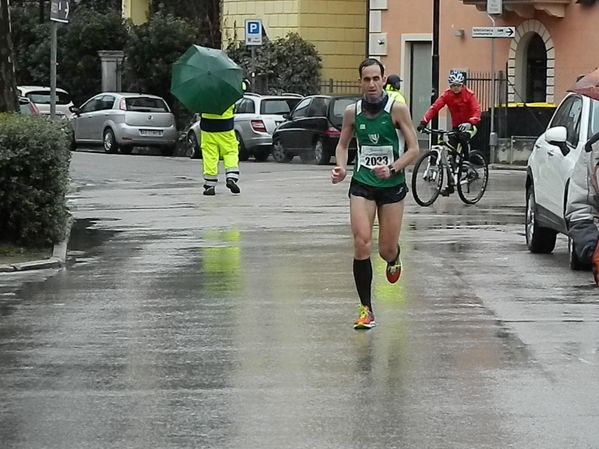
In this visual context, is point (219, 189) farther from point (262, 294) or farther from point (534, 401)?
point (534, 401)

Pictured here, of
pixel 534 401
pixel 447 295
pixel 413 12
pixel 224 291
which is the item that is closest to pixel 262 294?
pixel 224 291

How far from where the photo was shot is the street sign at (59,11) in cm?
2102

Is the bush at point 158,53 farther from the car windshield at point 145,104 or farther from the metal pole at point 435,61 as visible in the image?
the metal pole at point 435,61

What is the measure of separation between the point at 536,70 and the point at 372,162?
2837 centimetres

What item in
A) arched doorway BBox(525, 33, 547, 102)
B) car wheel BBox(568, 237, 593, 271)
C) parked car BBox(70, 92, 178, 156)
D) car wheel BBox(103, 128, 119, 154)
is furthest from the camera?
car wheel BBox(103, 128, 119, 154)

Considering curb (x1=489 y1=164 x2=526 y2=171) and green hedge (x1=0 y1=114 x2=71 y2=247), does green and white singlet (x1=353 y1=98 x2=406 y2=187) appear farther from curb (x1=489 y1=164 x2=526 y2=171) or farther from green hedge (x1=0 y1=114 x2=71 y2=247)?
curb (x1=489 y1=164 x2=526 y2=171)

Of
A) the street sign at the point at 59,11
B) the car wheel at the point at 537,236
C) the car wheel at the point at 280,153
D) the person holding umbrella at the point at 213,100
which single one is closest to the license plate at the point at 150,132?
the car wheel at the point at 280,153

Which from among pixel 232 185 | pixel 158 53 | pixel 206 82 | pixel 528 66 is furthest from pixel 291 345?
pixel 158 53

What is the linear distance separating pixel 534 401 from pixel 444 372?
92cm

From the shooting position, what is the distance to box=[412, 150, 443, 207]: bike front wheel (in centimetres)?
2072

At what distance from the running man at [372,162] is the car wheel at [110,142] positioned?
94.3 feet

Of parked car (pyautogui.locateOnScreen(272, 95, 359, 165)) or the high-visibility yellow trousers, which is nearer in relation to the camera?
the high-visibility yellow trousers

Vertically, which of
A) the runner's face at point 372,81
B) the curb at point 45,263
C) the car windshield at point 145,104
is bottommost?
the curb at point 45,263

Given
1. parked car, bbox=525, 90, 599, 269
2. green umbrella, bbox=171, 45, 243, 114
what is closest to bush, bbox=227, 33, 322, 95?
green umbrella, bbox=171, 45, 243, 114
